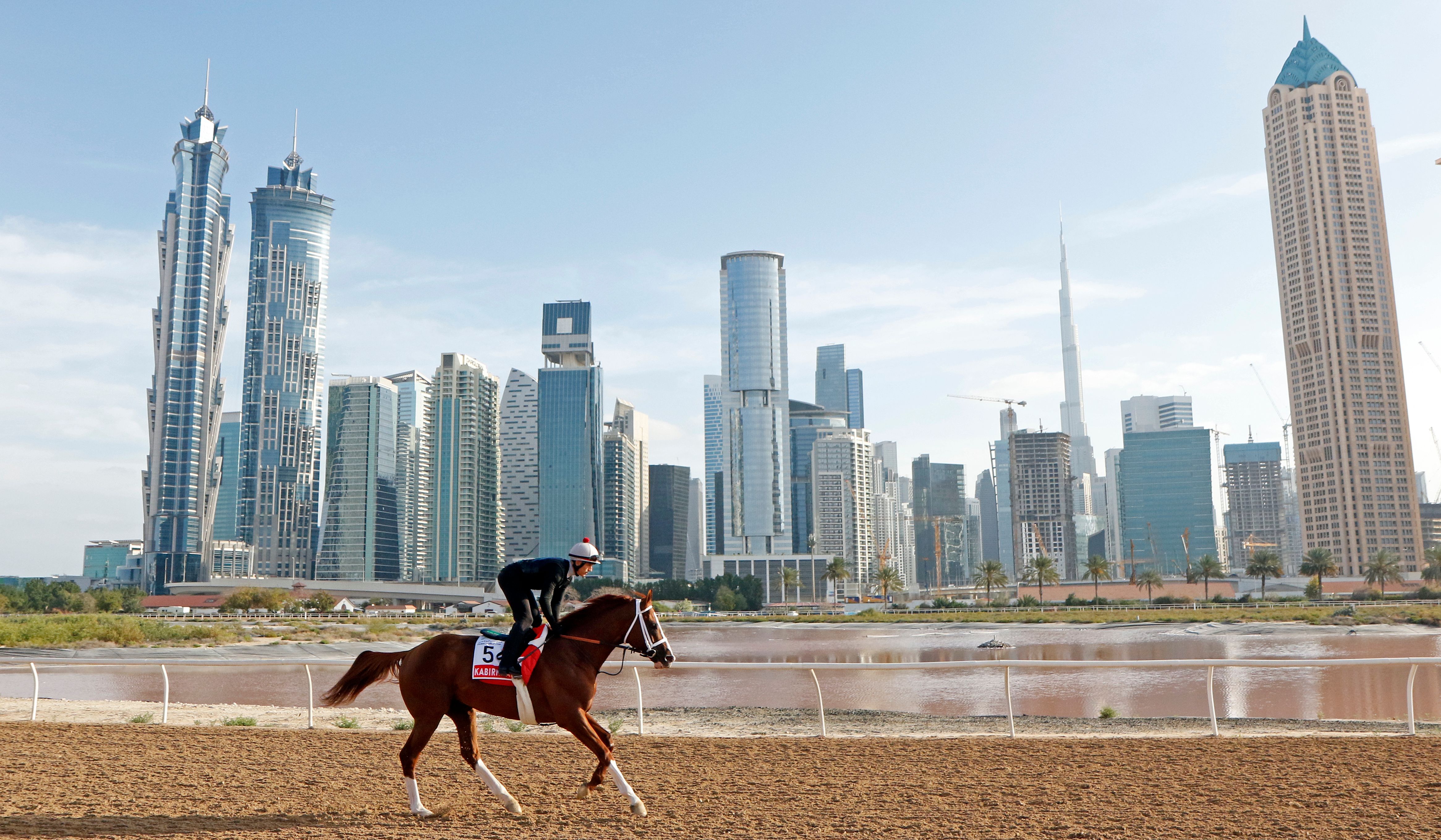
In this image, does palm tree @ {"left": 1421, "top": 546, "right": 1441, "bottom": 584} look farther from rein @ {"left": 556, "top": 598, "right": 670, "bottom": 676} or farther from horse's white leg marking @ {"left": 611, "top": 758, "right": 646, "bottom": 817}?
horse's white leg marking @ {"left": 611, "top": 758, "right": 646, "bottom": 817}

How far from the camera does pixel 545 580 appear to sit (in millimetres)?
9547

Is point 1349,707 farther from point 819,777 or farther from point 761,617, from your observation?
point 761,617

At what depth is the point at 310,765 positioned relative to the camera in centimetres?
1212

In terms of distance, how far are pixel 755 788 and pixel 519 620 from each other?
318 cm

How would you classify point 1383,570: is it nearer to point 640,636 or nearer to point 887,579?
point 887,579

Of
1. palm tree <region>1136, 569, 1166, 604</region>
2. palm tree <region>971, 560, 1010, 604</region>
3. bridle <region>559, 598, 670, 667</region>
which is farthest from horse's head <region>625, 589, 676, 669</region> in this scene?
palm tree <region>1136, 569, 1166, 604</region>

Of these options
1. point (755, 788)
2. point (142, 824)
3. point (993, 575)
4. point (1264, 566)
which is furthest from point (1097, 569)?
point (142, 824)

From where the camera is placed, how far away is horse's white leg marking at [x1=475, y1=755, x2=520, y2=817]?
363 inches

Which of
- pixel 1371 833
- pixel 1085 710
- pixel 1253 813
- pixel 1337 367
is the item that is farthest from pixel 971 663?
pixel 1337 367

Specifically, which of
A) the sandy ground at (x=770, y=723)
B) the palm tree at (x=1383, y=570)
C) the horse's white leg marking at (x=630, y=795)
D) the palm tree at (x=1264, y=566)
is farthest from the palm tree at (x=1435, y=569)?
the horse's white leg marking at (x=630, y=795)

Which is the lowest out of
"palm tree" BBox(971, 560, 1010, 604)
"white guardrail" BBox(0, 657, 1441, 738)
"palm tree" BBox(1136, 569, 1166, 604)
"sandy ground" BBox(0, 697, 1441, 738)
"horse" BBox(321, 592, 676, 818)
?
"palm tree" BBox(1136, 569, 1166, 604)

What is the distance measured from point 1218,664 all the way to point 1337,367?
219 m

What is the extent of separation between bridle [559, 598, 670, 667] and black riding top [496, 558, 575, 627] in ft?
1.00

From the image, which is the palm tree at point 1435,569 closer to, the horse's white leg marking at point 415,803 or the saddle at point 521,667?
the saddle at point 521,667
